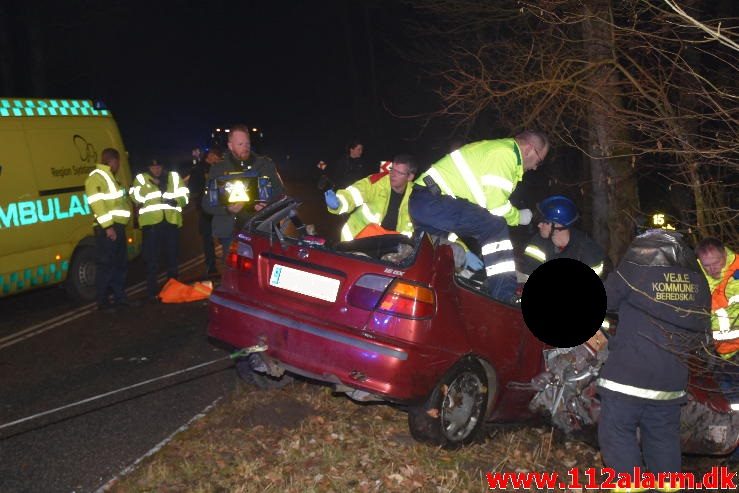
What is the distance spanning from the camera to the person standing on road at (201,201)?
10.8 meters

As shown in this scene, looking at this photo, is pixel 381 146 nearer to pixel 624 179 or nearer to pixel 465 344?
pixel 624 179

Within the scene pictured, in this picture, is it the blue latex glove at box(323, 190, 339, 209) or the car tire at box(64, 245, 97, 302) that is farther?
the car tire at box(64, 245, 97, 302)

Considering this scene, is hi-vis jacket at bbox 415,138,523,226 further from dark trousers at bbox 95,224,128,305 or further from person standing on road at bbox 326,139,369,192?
person standing on road at bbox 326,139,369,192

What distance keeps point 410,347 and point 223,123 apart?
4655cm

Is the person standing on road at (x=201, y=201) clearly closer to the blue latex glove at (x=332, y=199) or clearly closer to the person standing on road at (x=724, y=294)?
the blue latex glove at (x=332, y=199)

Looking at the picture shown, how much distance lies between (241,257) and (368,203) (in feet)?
6.33

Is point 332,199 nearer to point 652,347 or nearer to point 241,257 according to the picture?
point 241,257

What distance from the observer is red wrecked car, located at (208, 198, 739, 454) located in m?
4.47

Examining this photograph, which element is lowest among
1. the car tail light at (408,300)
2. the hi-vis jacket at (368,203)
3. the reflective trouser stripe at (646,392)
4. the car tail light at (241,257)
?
the reflective trouser stripe at (646,392)

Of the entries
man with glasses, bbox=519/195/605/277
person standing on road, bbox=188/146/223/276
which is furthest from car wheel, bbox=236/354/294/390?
person standing on road, bbox=188/146/223/276

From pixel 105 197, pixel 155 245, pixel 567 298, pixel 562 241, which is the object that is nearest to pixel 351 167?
pixel 155 245

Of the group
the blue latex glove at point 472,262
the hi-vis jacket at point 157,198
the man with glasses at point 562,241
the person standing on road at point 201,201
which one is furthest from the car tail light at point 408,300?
the hi-vis jacket at point 157,198

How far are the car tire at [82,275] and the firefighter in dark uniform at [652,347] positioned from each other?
686 centimetres

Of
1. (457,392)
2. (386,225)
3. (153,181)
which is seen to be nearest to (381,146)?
(153,181)
